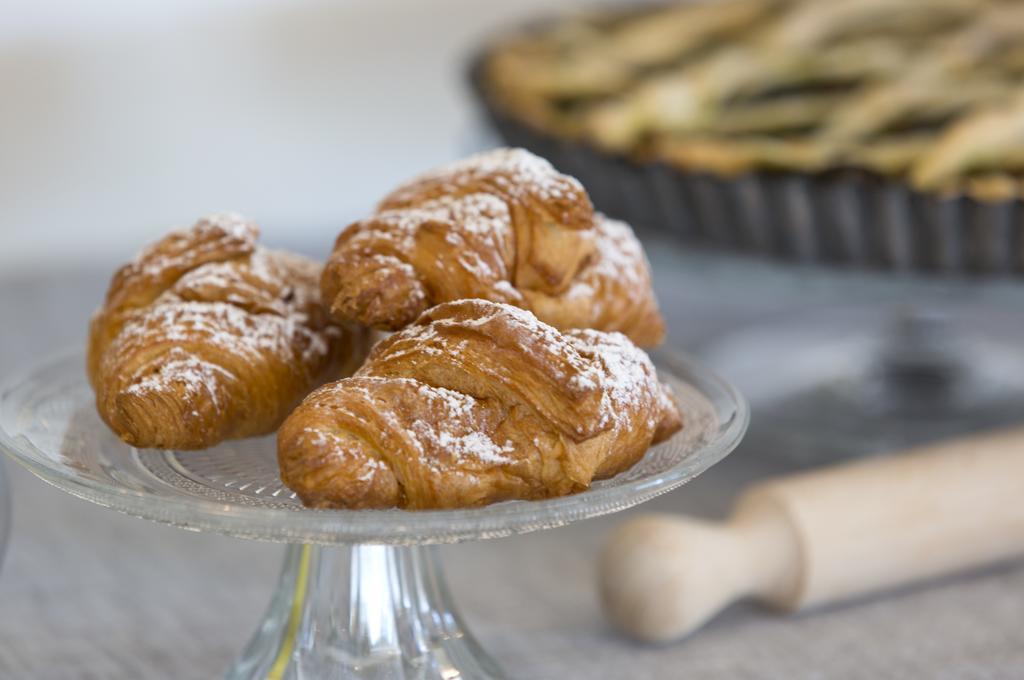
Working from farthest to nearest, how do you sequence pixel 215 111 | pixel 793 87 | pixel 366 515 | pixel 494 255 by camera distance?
pixel 215 111, pixel 793 87, pixel 494 255, pixel 366 515

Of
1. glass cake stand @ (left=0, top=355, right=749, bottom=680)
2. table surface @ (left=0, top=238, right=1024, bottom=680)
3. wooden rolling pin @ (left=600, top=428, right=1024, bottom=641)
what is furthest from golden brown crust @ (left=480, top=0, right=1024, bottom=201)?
glass cake stand @ (left=0, top=355, right=749, bottom=680)

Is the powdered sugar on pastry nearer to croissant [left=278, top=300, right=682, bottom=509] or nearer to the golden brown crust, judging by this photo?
croissant [left=278, top=300, right=682, bottom=509]

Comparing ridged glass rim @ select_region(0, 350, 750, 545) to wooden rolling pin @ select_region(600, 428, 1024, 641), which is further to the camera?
wooden rolling pin @ select_region(600, 428, 1024, 641)

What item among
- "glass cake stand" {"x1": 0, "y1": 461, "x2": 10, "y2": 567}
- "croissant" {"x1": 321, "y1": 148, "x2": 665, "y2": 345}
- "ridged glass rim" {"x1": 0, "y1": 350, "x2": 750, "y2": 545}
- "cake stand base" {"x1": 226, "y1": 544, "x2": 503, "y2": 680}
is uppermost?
"croissant" {"x1": 321, "y1": 148, "x2": 665, "y2": 345}

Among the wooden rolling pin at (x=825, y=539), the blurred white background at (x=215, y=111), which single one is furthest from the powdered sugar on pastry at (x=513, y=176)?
the blurred white background at (x=215, y=111)

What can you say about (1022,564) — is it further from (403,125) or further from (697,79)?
(403,125)

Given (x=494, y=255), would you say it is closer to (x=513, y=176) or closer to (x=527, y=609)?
(x=513, y=176)

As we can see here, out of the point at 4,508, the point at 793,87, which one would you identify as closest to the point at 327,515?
the point at 4,508
